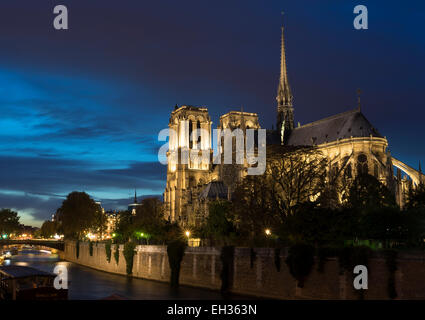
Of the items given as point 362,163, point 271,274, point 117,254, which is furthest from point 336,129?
point 271,274

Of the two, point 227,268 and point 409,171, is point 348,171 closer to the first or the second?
point 409,171

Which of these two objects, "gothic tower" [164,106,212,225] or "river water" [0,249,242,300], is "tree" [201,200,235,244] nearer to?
"river water" [0,249,242,300]

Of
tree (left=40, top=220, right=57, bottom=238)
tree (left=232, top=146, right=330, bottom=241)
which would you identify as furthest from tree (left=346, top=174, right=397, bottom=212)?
tree (left=40, top=220, right=57, bottom=238)

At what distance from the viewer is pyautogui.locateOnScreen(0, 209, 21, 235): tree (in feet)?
456

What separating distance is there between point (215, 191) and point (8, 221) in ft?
291

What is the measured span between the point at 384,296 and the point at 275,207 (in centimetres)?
1891

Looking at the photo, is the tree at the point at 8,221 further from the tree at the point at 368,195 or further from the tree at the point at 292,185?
the tree at the point at 368,195

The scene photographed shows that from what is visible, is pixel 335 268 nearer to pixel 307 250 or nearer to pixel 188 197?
pixel 307 250

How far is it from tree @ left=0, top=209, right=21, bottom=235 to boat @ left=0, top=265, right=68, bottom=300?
119891mm

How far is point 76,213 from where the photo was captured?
9138 centimetres

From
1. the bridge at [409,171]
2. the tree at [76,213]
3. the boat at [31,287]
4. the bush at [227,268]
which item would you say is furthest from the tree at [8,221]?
the boat at [31,287]

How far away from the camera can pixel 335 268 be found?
28141 mm

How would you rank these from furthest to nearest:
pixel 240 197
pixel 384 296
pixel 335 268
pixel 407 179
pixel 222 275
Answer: pixel 407 179 → pixel 240 197 → pixel 222 275 → pixel 335 268 → pixel 384 296
